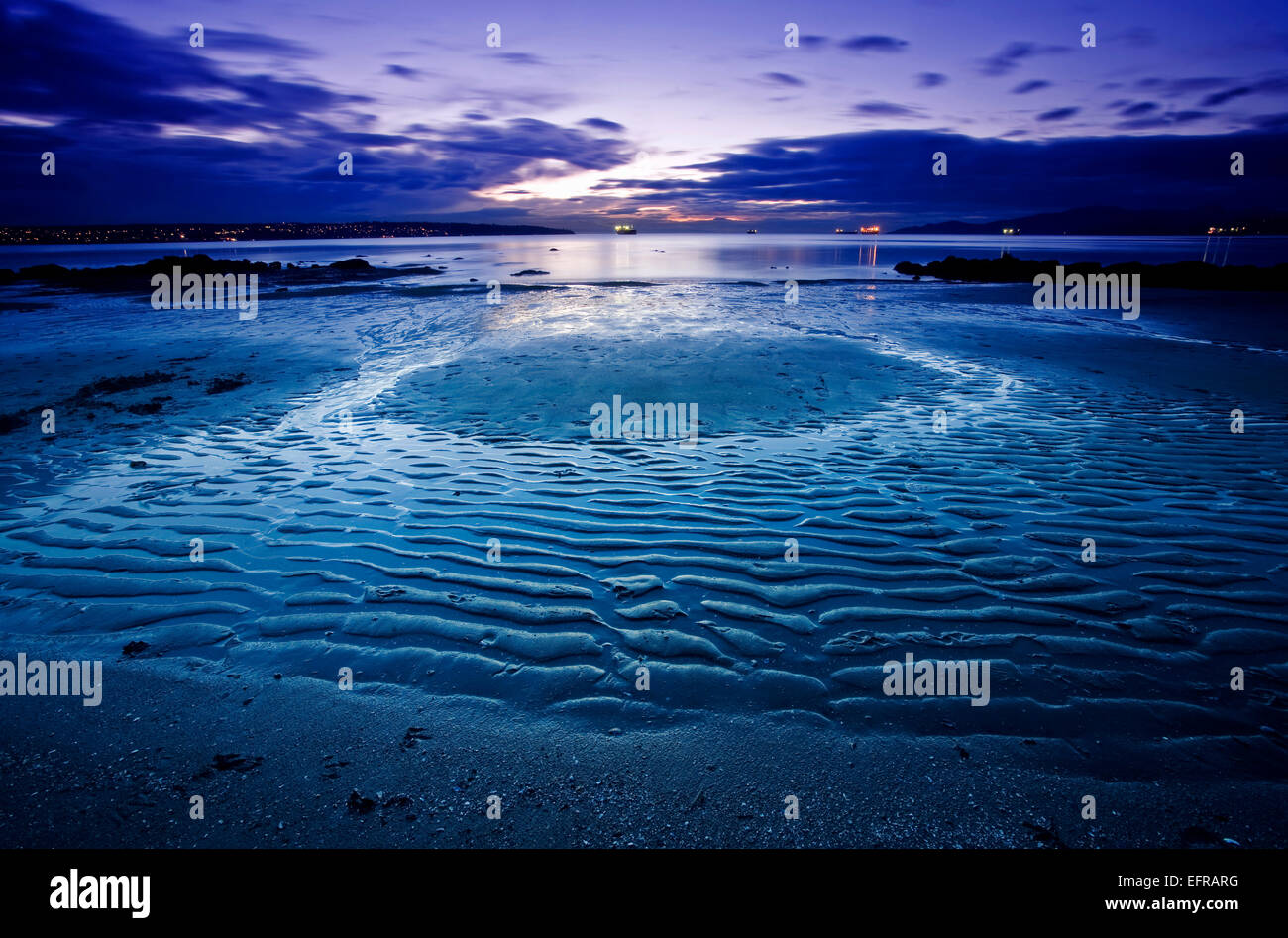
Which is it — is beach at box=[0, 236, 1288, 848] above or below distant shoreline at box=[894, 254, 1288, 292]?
below

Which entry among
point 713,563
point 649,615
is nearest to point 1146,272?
point 713,563

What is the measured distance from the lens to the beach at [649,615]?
3082mm

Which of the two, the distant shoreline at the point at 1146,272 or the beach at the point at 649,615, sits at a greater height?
the distant shoreline at the point at 1146,272

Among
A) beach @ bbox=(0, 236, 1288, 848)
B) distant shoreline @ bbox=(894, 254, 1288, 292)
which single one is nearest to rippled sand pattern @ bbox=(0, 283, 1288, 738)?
beach @ bbox=(0, 236, 1288, 848)

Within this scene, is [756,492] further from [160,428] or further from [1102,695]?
[160,428]

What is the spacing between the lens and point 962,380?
42.1ft

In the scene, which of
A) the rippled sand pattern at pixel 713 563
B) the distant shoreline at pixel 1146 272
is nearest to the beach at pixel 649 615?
the rippled sand pattern at pixel 713 563

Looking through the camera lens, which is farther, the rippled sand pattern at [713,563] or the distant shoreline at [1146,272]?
the distant shoreline at [1146,272]

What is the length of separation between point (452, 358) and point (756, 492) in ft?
34.6

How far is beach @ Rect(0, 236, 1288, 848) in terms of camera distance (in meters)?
3.08

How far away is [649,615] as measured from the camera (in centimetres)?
476

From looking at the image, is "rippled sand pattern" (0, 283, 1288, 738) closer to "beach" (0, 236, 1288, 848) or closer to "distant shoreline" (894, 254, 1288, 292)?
"beach" (0, 236, 1288, 848)

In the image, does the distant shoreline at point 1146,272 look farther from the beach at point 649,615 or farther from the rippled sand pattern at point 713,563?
the rippled sand pattern at point 713,563
